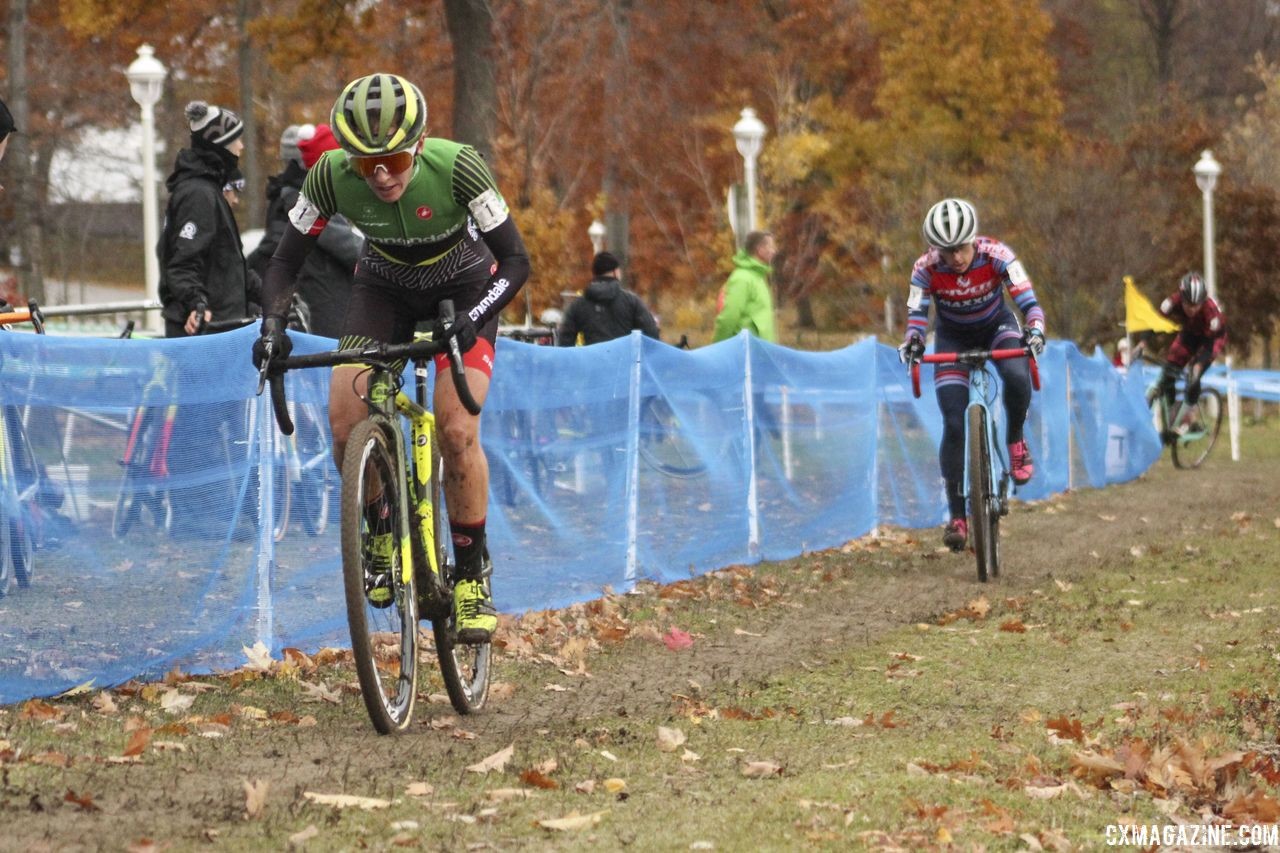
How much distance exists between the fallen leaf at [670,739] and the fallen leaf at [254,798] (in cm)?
142

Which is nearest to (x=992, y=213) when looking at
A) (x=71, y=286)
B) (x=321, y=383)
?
(x=321, y=383)

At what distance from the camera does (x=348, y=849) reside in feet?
14.6

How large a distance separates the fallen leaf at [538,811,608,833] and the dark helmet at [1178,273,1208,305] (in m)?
16.6

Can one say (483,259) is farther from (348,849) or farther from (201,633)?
(348,849)

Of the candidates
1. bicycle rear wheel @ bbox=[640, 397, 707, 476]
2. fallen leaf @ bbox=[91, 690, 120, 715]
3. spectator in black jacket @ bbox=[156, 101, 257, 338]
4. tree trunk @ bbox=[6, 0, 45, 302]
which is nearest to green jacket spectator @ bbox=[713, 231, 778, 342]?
bicycle rear wheel @ bbox=[640, 397, 707, 476]

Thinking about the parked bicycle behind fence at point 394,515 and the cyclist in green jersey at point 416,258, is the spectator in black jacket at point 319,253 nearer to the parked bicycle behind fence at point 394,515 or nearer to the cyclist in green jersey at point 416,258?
the cyclist in green jersey at point 416,258

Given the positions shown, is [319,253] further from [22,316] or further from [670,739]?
[670,739]

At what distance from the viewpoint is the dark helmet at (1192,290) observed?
20172 mm

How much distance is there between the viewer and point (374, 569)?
19.2ft

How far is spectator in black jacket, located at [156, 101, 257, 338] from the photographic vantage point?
928 cm

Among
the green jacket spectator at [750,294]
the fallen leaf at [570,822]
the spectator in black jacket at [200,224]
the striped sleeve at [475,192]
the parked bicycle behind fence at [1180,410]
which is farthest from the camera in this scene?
the parked bicycle behind fence at [1180,410]

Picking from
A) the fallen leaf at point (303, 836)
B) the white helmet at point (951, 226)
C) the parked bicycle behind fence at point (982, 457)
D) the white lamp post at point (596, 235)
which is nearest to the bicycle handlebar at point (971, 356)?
the parked bicycle behind fence at point (982, 457)

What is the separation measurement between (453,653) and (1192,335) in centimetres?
1623

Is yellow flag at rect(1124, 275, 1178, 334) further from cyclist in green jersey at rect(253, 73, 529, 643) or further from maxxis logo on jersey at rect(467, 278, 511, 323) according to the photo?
maxxis logo on jersey at rect(467, 278, 511, 323)
